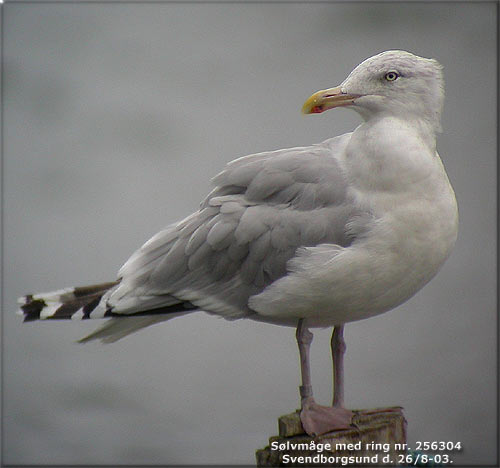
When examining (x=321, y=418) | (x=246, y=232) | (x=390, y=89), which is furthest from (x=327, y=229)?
(x=321, y=418)

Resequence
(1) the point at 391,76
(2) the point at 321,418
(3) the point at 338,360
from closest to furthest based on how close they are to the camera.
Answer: (1) the point at 391,76 < (2) the point at 321,418 < (3) the point at 338,360

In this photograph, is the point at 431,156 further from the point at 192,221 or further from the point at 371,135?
the point at 192,221

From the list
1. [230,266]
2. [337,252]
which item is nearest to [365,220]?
[337,252]

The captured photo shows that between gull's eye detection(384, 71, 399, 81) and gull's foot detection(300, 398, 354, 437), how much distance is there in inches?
28.7

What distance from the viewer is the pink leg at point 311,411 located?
185 centimetres

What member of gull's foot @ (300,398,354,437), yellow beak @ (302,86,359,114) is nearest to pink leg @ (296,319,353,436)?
gull's foot @ (300,398,354,437)

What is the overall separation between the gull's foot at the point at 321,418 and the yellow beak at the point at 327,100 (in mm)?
649

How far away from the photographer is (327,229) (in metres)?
1.79

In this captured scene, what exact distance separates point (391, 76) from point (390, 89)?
0.03 m

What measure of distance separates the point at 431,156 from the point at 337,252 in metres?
0.29

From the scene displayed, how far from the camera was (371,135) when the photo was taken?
1786 millimetres

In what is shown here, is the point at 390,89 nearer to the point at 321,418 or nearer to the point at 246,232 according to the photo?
the point at 246,232

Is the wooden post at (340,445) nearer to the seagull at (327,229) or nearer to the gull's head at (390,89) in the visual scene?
the seagull at (327,229)

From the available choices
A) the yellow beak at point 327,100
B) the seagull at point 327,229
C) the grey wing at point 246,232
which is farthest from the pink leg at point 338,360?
the yellow beak at point 327,100
